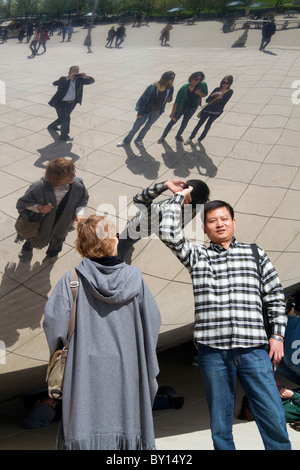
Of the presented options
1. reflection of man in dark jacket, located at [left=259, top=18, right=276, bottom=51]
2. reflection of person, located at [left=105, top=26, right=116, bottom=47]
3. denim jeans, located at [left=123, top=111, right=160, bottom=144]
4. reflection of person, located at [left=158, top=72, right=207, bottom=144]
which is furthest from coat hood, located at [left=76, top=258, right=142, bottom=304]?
reflection of man in dark jacket, located at [left=259, top=18, right=276, bottom=51]

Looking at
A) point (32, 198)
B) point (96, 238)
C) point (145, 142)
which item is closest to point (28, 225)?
point (32, 198)

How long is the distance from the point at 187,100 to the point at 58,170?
81 cm

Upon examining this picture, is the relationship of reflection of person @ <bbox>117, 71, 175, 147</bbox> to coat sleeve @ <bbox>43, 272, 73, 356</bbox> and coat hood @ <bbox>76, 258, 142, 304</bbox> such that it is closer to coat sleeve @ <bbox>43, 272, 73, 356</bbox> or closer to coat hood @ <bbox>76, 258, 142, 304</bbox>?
coat hood @ <bbox>76, 258, 142, 304</bbox>

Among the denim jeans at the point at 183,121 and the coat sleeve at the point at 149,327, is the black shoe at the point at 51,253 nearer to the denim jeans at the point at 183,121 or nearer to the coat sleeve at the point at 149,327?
the coat sleeve at the point at 149,327

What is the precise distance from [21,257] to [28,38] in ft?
3.93

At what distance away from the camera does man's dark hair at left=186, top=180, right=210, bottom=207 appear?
9.61 ft

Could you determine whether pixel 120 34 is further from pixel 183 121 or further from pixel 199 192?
pixel 199 192

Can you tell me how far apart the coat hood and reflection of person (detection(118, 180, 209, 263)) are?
0.51 m

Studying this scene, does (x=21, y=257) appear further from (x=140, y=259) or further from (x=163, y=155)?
(x=163, y=155)

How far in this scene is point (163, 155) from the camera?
292 centimetres

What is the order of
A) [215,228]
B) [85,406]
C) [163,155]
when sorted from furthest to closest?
1. [163,155]
2. [215,228]
3. [85,406]

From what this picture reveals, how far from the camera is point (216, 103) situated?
289 centimetres

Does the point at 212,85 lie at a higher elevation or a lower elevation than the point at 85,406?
higher

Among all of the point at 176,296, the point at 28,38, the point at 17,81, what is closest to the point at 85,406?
the point at 176,296
